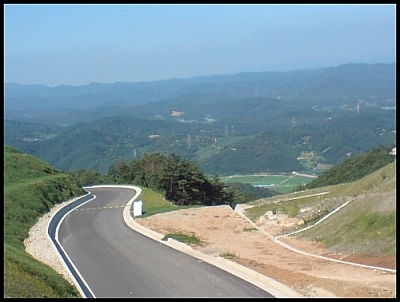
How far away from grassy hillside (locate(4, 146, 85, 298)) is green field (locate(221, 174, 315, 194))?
53.0 metres

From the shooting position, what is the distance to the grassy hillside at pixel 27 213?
36.9 ft

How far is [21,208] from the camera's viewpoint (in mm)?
22500

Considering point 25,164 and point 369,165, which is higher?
point 25,164

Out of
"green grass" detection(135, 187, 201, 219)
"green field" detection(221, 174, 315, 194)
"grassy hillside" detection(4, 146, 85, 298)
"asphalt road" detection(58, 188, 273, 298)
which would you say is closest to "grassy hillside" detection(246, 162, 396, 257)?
"asphalt road" detection(58, 188, 273, 298)

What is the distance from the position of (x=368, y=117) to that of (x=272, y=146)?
3258 centimetres

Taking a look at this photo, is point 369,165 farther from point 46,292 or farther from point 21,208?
point 46,292

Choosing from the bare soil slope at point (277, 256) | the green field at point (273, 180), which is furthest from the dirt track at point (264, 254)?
the green field at point (273, 180)

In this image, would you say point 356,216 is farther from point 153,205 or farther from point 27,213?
point 153,205

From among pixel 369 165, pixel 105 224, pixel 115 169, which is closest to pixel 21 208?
pixel 105 224

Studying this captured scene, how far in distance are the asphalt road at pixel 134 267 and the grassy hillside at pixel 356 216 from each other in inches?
138

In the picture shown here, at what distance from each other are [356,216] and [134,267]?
615 centimetres

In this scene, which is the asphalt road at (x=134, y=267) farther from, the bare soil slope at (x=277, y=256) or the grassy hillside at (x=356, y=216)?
the grassy hillside at (x=356, y=216)

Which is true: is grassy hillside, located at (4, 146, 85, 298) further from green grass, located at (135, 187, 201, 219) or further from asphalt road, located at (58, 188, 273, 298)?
green grass, located at (135, 187, 201, 219)

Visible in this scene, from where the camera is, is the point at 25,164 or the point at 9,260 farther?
the point at 25,164
